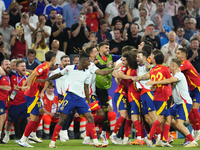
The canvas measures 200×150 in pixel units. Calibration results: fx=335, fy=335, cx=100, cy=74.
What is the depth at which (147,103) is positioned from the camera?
7977 mm

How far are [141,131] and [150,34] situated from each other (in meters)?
5.53

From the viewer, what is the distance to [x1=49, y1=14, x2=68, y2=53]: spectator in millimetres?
12664

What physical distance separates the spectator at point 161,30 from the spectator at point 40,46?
4452 mm

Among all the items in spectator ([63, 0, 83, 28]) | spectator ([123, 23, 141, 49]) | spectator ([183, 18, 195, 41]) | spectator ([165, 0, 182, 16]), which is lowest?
spectator ([123, 23, 141, 49])

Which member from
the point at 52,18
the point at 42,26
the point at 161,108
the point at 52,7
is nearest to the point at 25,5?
the point at 52,7

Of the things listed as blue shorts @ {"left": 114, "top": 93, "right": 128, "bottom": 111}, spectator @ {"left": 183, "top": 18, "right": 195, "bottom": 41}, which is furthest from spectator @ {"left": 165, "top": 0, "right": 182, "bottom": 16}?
blue shorts @ {"left": 114, "top": 93, "right": 128, "bottom": 111}

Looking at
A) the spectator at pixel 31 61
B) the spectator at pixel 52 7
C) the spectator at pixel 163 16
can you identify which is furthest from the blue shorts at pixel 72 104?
the spectator at pixel 163 16

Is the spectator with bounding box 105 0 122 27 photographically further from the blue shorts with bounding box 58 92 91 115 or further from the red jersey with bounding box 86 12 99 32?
the blue shorts with bounding box 58 92 91 115

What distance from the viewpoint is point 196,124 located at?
8.95 meters

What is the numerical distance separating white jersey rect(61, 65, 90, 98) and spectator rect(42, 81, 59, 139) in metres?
3.29

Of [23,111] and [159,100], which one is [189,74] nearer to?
[159,100]

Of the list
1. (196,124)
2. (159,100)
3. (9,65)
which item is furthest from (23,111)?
(196,124)

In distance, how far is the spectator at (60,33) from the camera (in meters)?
12.7

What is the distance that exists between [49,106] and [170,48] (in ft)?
16.8
